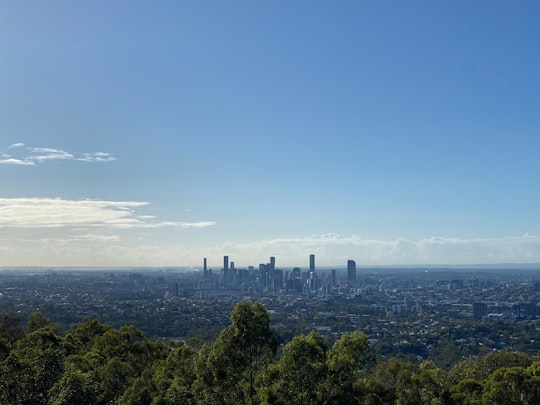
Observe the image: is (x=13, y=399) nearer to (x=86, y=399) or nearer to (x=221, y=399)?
(x=86, y=399)

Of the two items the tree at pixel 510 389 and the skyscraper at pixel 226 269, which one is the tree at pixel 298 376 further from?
the skyscraper at pixel 226 269

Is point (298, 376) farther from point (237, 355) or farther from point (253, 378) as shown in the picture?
point (237, 355)

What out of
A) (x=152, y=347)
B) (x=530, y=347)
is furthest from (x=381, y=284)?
(x=152, y=347)

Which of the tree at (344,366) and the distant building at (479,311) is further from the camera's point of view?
the distant building at (479,311)

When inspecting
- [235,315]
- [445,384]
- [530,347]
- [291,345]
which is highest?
[235,315]

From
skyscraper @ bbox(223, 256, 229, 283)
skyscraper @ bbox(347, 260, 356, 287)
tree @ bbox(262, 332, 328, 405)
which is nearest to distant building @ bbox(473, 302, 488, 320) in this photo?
skyscraper @ bbox(347, 260, 356, 287)

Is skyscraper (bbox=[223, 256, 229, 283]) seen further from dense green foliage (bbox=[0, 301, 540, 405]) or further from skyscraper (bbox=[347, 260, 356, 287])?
dense green foliage (bbox=[0, 301, 540, 405])

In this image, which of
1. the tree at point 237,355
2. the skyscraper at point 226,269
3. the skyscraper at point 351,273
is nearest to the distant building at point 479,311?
the skyscraper at point 351,273

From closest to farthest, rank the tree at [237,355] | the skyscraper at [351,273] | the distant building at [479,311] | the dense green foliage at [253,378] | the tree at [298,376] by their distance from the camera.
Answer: the dense green foliage at [253,378] < the tree at [237,355] < the tree at [298,376] < the distant building at [479,311] < the skyscraper at [351,273]

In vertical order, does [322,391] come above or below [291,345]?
below
